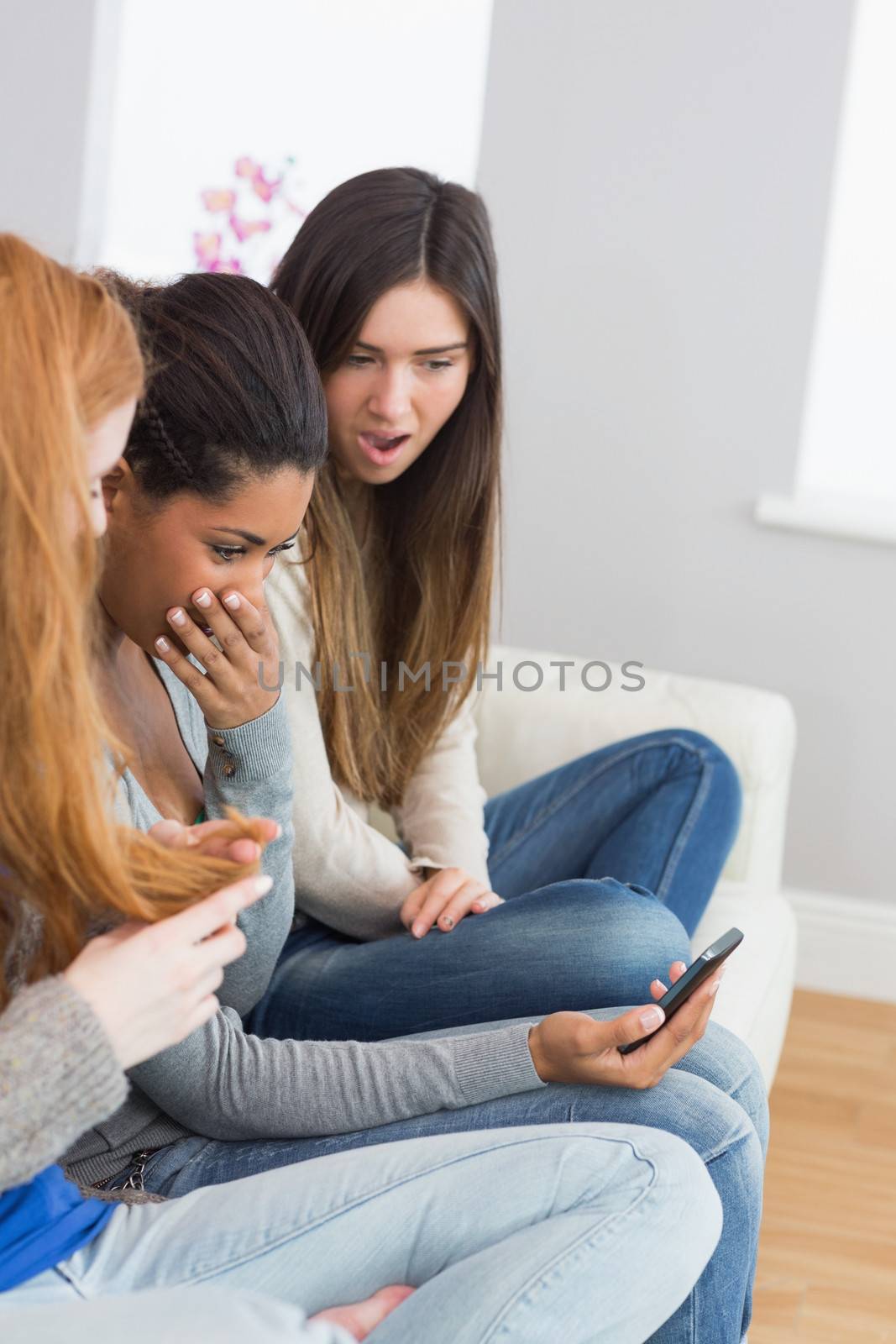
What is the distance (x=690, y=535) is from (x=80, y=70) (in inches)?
58.1

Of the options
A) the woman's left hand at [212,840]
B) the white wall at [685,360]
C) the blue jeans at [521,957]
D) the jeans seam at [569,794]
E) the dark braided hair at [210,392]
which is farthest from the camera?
the white wall at [685,360]

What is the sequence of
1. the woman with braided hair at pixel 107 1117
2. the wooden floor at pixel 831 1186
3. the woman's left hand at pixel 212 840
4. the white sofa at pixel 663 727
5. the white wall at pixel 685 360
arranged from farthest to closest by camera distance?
the white wall at pixel 685 360
the white sofa at pixel 663 727
the wooden floor at pixel 831 1186
the woman's left hand at pixel 212 840
the woman with braided hair at pixel 107 1117

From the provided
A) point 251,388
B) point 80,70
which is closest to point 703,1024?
point 251,388

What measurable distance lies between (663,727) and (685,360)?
2.71 ft

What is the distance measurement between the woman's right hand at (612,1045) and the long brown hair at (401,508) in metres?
0.55

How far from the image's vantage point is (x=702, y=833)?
178cm

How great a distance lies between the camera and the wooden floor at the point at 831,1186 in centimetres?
162

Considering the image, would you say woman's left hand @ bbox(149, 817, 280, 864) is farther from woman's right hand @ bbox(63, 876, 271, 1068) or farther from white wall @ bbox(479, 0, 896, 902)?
white wall @ bbox(479, 0, 896, 902)

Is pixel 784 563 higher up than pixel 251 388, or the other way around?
pixel 251 388

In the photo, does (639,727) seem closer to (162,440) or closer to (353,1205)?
(162,440)

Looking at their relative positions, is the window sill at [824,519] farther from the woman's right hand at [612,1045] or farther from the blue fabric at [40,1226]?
the blue fabric at [40,1226]

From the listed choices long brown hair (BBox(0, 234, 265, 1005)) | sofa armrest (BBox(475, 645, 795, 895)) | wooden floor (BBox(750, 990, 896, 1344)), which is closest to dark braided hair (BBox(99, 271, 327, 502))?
long brown hair (BBox(0, 234, 265, 1005))

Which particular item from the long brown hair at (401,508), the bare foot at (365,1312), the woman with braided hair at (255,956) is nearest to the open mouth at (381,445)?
the long brown hair at (401,508)

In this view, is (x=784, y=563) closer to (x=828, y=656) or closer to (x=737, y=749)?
(x=828, y=656)
